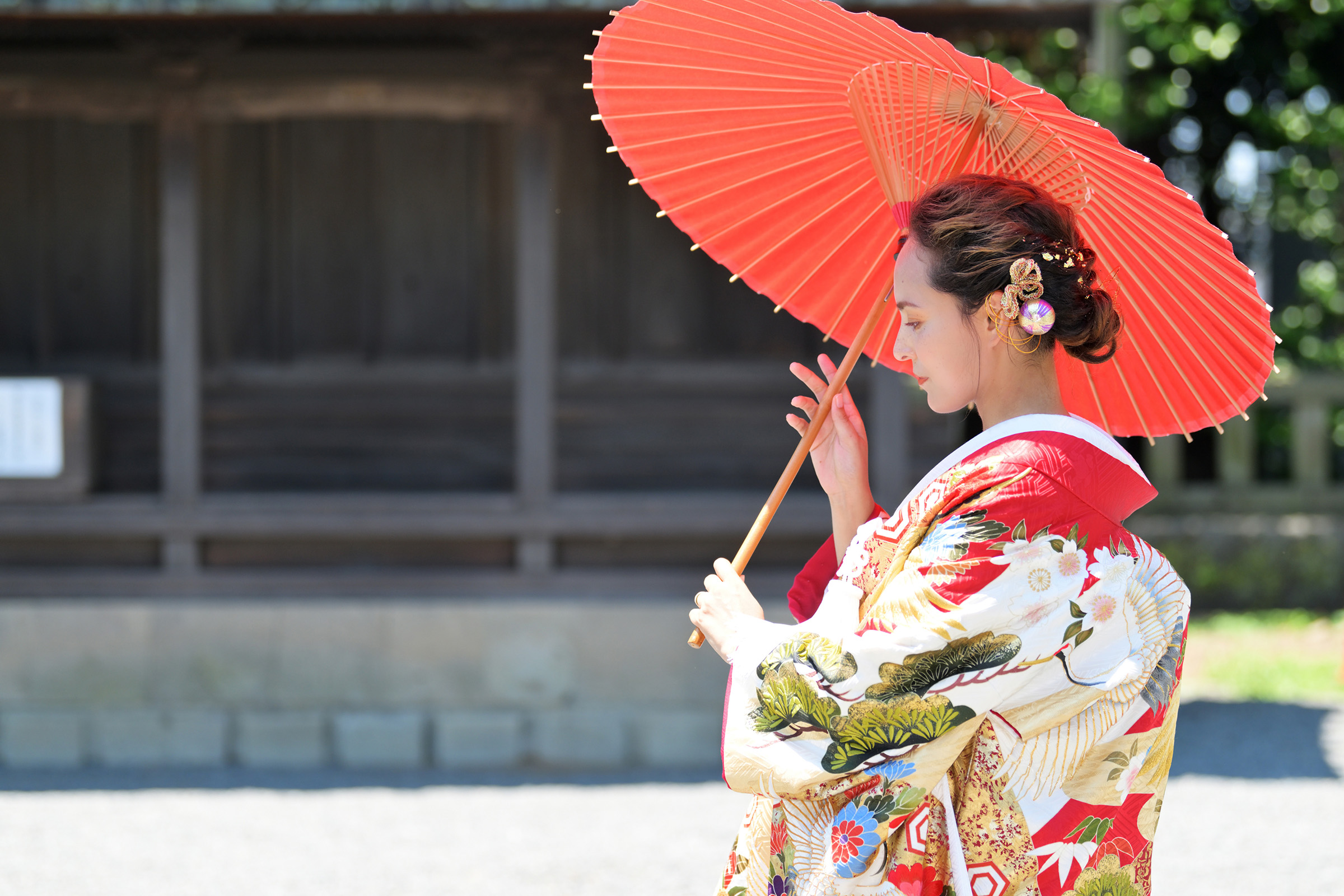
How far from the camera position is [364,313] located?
23.9ft

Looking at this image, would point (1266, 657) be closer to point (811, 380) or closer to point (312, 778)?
point (312, 778)

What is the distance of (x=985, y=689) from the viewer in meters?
1.41

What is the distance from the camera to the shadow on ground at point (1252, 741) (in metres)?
5.54

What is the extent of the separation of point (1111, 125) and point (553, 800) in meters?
6.54

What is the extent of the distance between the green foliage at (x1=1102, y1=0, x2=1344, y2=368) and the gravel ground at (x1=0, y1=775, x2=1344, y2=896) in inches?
217

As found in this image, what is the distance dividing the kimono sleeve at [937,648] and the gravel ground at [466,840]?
2.90 m

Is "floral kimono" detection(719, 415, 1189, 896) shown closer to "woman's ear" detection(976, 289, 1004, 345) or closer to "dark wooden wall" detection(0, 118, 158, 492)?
"woman's ear" detection(976, 289, 1004, 345)

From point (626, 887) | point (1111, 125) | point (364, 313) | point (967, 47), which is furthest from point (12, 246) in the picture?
point (1111, 125)

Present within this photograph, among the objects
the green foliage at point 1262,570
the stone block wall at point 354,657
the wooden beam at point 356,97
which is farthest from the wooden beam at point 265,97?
the green foliage at point 1262,570

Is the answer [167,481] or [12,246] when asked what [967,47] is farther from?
[12,246]

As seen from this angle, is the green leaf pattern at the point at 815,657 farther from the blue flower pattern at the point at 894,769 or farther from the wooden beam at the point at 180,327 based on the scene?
the wooden beam at the point at 180,327

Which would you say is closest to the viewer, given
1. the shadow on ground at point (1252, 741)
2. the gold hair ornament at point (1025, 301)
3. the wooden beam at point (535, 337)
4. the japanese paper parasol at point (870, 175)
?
the gold hair ornament at point (1025, 301)

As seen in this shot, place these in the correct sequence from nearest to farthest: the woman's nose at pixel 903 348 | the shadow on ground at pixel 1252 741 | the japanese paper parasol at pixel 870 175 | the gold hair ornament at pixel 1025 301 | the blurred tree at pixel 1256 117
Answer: the gold hair ornament at pixel 1025 301, the woman's nose at pixel 903 348, the japanese paper parasol at pixel 870 175, the shadow on ground at pixel 1252 741, the blurred tree at pixel 1256 117

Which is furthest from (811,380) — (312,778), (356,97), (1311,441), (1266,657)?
(1311,441)
